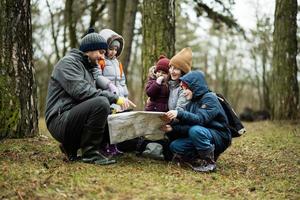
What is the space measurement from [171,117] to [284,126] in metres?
5.91

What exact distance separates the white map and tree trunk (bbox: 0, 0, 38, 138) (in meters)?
1.83

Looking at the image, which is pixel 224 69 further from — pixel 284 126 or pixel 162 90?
pixel 162 90

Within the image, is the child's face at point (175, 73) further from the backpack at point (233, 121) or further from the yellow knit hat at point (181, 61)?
the backpack at point (233, 121)

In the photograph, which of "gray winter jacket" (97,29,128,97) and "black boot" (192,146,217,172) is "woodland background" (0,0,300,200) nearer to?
"black boot" (192,146,217,172)

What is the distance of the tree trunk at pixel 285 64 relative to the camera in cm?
1126

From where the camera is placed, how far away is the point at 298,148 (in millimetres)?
7348

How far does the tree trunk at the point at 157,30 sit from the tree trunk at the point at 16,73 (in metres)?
1.94

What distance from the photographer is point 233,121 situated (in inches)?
224

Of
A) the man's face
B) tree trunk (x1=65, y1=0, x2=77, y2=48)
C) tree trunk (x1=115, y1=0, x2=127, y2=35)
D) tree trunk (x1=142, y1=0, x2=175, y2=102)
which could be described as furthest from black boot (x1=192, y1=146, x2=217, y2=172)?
tree trunk (x1=65, y1=0, x2=77, y2=48)

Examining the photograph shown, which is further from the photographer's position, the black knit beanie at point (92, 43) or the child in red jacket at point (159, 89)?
the child in red jacket at point (159, 89)

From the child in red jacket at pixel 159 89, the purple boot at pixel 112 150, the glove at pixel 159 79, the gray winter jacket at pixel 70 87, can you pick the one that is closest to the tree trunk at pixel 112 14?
the child in red jacket at pixel 159 89

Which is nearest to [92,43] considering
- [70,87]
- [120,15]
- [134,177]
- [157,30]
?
[70,87]

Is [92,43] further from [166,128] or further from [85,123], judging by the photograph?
[166,128]

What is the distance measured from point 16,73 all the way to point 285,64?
7.20 meters
